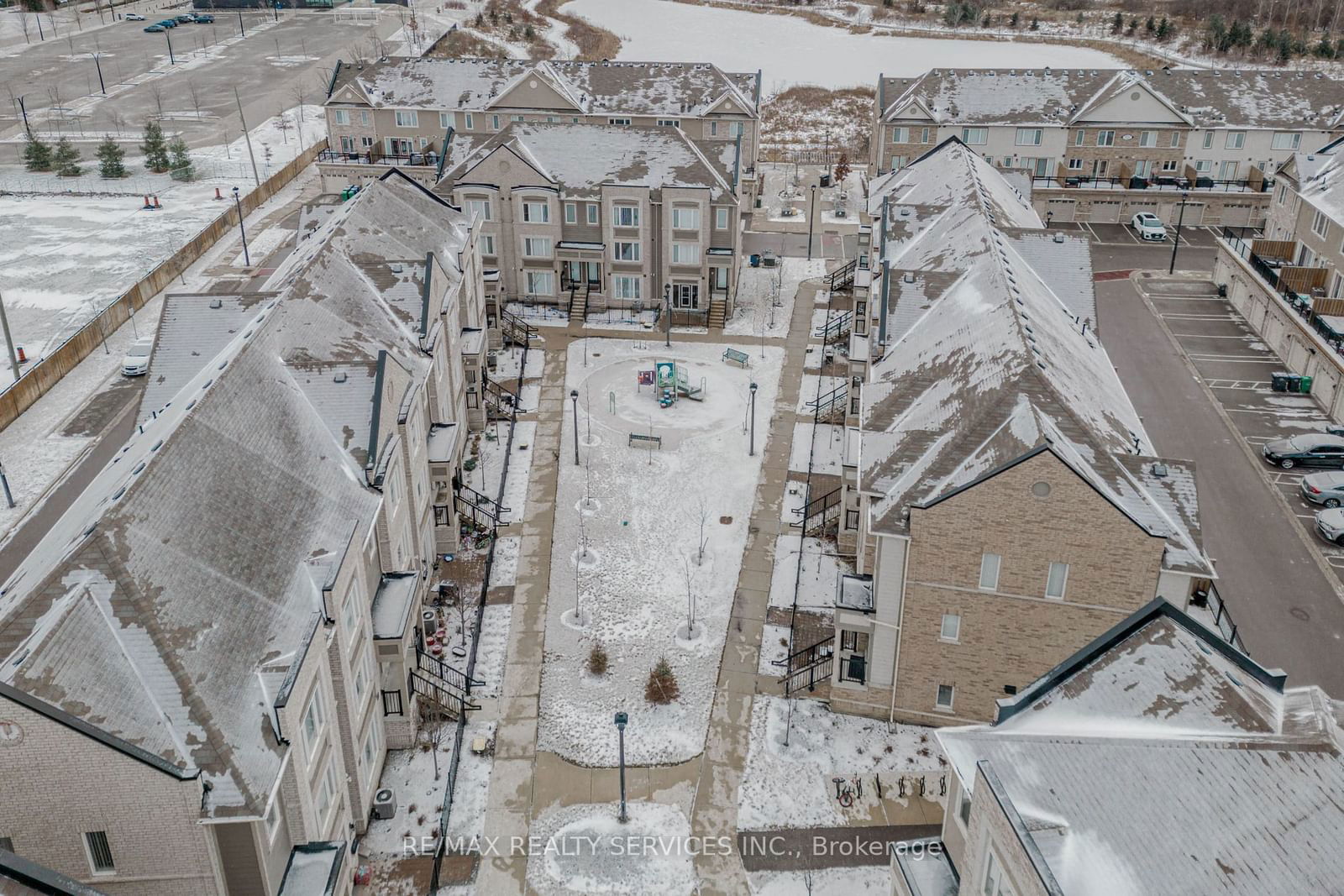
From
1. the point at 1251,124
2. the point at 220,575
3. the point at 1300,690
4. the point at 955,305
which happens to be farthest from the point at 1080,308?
the point at 1251,124

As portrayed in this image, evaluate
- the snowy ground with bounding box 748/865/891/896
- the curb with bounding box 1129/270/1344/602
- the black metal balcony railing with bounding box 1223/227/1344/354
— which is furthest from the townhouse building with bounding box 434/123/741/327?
the snowy ground with bounding box 748/865/891/896

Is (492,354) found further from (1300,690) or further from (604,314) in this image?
(1300,690)

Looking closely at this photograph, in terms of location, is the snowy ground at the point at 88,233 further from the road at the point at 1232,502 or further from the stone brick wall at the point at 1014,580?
the road at the point at 1232,502

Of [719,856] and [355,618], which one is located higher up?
[355,618]

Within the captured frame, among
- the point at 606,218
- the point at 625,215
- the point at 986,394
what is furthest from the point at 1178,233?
the point at 986,394

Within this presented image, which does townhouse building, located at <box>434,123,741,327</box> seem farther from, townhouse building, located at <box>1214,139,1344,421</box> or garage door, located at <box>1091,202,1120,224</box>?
garage door, located at <box>1091,202,1120,224</box>

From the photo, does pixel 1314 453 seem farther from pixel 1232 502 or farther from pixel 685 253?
pixel 685 253
